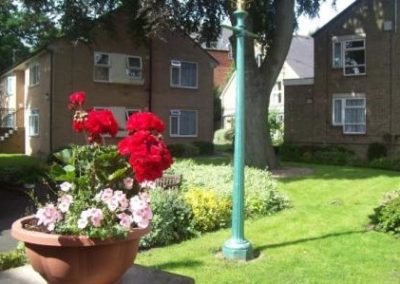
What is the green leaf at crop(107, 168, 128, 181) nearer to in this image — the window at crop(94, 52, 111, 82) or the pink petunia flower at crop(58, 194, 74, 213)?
the pink petunia flower at crop(58, 194, 74, 213)

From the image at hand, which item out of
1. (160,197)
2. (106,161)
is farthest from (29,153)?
(106,161)

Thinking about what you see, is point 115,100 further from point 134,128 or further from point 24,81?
point 134,128

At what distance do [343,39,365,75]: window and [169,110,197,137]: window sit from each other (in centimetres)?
967

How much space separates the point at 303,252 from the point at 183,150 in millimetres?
23010

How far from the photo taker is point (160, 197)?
915 centimetres

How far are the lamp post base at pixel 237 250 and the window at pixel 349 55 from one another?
75.3 ft

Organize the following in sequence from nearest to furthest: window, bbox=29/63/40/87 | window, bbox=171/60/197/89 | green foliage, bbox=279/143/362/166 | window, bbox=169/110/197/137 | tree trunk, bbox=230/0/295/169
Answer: tree trunk, bbox=230/0/295/169 < green foliage, bbox=279/143/362/166 < window, bbox=29/63/40/87 < window, bbox=169/110/197/137 < window, bbox=171/60/197/89

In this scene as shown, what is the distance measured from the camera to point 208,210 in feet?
32.3

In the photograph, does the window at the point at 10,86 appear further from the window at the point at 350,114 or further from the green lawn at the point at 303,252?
the green lawn at the point at 303,252

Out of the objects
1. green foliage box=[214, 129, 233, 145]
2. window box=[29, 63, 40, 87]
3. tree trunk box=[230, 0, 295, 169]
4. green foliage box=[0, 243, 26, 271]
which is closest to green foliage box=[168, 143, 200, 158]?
window box=[29, 63, 40, 87]

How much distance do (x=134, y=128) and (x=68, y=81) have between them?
26.3 meters

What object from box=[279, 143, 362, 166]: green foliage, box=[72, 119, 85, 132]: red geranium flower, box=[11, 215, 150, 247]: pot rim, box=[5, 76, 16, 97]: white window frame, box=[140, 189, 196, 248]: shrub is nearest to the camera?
box=[11, 215, 150, 247]: pot rim

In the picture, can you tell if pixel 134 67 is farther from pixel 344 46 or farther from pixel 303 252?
pixel 303 252

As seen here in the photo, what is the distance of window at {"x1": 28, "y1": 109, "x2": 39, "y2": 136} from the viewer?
32656 mm
